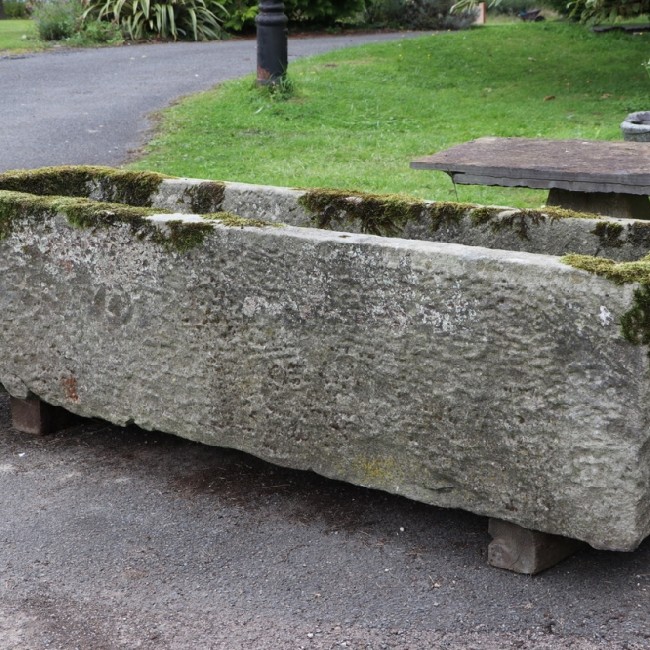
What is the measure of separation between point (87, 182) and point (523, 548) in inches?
111

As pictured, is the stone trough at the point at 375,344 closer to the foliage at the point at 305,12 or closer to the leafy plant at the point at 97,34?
the leafy plant at the point at 97,34

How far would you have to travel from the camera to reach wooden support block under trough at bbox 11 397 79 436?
4.36 m

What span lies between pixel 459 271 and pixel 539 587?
0.94m

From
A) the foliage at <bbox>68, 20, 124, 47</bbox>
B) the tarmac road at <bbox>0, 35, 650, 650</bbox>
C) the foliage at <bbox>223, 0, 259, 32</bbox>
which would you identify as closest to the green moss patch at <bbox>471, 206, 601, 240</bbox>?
the tarmac road at <bbox>0, 35, 650, 650</bbox>

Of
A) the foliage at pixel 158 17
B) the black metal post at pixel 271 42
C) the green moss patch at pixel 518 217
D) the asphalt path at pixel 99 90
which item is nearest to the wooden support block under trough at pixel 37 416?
the green moss patch at pixel 518 217

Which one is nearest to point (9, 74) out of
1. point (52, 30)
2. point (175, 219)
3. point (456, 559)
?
point (52, 30)

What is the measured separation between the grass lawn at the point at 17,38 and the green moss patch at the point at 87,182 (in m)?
13.4

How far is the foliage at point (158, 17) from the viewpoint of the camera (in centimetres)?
1847

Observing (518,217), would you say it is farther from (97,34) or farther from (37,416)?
(97,34)

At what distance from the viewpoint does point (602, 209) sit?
6016mm

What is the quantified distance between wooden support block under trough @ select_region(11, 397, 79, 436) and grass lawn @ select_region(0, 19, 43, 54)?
14329mm

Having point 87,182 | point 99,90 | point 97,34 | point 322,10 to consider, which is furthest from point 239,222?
point 322,10

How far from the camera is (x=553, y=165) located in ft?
18.8

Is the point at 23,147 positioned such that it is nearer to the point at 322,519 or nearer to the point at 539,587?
the point at 322,519
